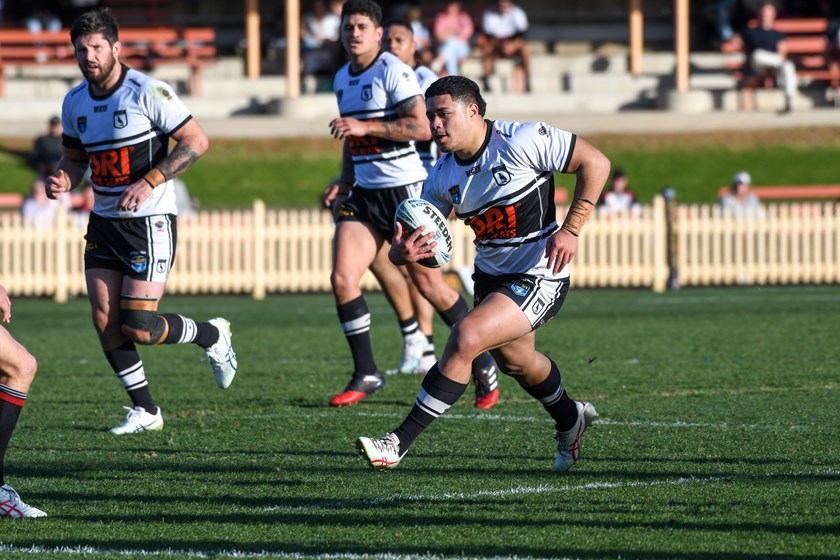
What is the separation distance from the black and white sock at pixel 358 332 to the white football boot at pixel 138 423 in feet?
5.03

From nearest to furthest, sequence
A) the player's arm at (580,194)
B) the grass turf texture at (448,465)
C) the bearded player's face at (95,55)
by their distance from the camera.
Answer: the grass turf texture at (448,465) → the player's arm at (580,194) → the bearded player's face at (95,55)

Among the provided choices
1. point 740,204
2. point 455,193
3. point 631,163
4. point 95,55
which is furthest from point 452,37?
point 455,193

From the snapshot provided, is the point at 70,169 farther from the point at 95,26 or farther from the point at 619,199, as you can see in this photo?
the point at 619,199

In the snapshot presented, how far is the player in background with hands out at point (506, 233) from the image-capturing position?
6215 mm

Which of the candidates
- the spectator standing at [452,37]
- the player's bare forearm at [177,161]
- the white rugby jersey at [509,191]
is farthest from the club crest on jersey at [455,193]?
the spectator standing at [452,37]

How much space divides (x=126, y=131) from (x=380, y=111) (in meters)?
1.91

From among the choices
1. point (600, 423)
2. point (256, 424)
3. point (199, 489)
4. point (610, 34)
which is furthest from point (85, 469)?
point (610, 34)

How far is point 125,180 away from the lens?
7934mm

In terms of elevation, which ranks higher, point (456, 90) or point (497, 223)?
point (456, 90)

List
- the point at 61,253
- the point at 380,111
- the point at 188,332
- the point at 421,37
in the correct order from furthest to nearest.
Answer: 1. the point at 421,37
2. the point at 61,253
3. the point at 380,111
4. the point at 188,332

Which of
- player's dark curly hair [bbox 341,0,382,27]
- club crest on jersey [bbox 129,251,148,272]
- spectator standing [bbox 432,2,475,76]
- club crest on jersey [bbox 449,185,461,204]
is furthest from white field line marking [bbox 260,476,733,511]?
spectator standing [bbox 432,2,475,76]

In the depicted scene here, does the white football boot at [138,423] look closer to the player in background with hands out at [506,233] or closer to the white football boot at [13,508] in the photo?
the white football boot at [13,508]

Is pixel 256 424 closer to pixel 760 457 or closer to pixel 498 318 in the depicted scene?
pixel 498 318

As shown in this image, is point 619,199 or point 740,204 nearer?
point 740,204
